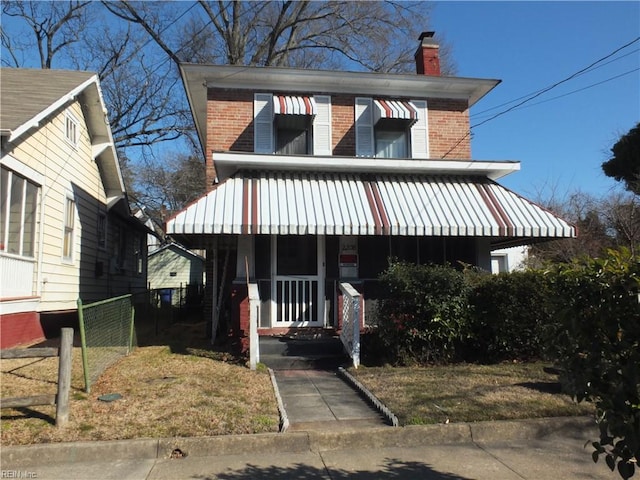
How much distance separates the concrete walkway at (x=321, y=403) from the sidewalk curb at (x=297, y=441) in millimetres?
263

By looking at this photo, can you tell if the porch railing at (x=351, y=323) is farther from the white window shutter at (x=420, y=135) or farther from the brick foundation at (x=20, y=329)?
the brick foundation at (x=20, y=329)

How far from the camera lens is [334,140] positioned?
1252 centimetres

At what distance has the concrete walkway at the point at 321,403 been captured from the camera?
554cm

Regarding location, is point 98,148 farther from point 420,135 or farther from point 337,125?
point 420,135

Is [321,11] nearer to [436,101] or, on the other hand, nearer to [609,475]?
[436,101]

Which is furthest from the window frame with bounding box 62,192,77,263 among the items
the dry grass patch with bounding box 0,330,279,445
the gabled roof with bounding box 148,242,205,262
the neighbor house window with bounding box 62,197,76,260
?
the gabled roof with bounding box 148,242,205,262

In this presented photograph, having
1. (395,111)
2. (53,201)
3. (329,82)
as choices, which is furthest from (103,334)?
(395,111)

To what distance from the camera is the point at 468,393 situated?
6527mm

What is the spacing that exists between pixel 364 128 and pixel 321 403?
806 centimetres

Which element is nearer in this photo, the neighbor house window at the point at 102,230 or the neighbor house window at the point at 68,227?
the neighbor house window at the point at 68,227

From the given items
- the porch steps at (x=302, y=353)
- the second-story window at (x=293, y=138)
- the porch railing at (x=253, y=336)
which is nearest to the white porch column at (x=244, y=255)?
the porch steps at (x=302, y=353)

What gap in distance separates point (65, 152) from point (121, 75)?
618 inches

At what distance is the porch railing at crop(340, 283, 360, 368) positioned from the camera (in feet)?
27.8

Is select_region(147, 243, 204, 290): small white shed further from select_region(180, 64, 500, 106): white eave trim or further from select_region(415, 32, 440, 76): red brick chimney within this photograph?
select_region(415, 32, 440, 76): red brick chimney
